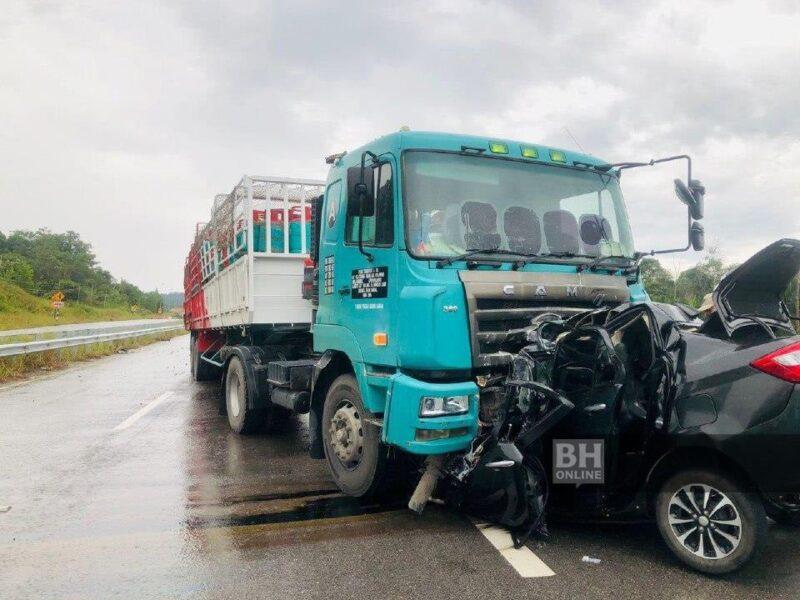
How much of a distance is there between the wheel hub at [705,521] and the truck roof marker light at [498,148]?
8.79ft

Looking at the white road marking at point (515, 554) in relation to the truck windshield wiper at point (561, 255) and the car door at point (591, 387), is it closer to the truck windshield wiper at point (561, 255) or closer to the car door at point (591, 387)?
the car door at point (591, 387)

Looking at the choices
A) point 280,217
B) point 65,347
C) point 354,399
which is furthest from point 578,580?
point 65,347

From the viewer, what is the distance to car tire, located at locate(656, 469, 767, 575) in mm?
3316

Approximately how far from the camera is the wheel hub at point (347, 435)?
4.88 meters

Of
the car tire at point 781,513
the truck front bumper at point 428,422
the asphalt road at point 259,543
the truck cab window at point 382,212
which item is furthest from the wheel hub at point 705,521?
the truck cab window at point 382,212

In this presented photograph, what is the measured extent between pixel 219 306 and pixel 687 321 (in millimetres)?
6865

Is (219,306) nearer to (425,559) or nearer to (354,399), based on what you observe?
(354,399)

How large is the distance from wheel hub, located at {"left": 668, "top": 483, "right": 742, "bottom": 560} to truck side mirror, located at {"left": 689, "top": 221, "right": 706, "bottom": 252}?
2.09 m

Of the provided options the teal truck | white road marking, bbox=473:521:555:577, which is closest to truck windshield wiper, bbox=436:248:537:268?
the teal truck

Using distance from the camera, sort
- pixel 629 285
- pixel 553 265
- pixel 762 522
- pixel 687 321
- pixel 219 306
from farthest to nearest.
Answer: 1. pixel 219 306
2. pixel 629 285
3. pixel 553 265
4. pixel 687 321
5. pixel 762 522

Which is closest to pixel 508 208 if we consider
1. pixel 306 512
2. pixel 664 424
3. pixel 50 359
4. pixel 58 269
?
pixel 664 424

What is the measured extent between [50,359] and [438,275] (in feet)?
50.0

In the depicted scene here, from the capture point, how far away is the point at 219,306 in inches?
368

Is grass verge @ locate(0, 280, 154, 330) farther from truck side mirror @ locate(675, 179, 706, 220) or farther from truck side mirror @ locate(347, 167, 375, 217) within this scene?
truck side mirror @ locate(675, 179, 706, 220)
